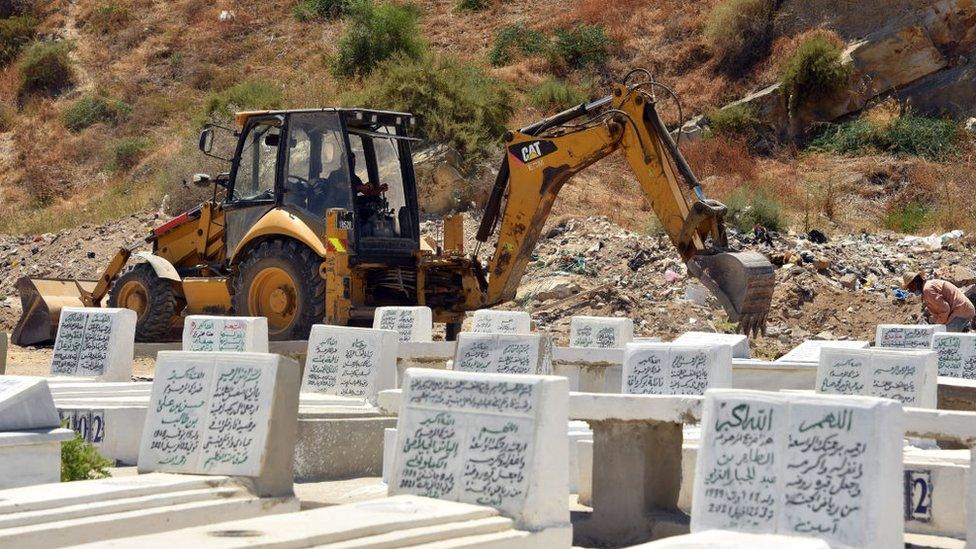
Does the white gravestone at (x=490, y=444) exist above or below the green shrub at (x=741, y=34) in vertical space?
below

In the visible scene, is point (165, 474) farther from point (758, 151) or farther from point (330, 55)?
point (330, 55)

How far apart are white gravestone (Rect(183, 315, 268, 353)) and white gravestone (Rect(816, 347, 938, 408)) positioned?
4.94 meters

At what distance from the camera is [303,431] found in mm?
9688

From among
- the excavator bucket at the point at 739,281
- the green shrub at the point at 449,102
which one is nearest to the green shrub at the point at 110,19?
the green shrub at the point at 449,102

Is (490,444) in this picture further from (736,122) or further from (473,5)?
(473,5)

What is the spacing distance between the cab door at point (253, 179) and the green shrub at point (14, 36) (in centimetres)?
3293

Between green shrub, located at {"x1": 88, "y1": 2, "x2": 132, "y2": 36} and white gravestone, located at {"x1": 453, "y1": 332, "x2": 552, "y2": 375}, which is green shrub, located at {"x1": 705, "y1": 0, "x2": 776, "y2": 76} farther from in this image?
white gravestone, located at {"x1": 453, "y1": 332, "x2": 552, "y2": 375}

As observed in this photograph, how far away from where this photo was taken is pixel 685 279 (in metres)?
22.1

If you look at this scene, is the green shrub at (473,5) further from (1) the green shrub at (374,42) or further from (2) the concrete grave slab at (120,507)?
(2) the concrete grave slab at (120,507)

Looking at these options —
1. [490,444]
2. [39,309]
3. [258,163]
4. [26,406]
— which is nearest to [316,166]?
[258,163]

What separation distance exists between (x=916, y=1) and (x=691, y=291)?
16671 mm

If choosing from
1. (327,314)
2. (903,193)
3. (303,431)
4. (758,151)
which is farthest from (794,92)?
(303,431)

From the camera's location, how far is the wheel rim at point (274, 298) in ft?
53.9

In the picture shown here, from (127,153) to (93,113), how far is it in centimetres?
457
